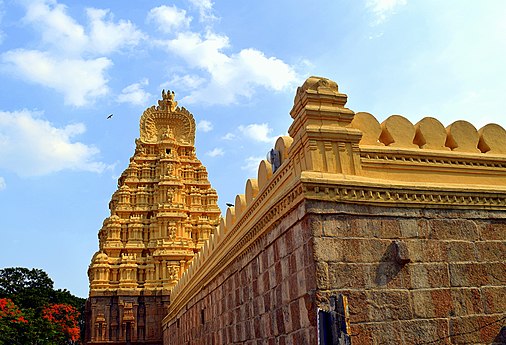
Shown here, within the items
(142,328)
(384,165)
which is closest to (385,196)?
(384,165)

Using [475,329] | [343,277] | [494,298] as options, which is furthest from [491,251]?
[343,277]

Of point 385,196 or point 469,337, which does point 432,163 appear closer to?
point 385,196

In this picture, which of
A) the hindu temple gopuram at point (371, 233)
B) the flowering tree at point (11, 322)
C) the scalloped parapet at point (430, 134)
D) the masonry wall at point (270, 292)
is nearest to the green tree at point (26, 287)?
the flowering tree at point (11, 322)

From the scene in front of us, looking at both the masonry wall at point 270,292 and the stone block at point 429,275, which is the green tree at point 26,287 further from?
the stone block at point 429,275

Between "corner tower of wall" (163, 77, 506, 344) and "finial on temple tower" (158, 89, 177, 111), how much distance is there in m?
24.5

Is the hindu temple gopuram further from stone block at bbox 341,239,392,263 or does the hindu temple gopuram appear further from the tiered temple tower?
the tiered temple tower

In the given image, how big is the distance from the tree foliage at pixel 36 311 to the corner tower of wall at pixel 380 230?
24.4m

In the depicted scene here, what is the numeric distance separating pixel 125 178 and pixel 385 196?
2393 cm

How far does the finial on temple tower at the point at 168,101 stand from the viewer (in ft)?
102

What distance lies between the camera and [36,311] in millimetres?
40188

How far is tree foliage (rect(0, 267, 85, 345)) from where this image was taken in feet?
93.8

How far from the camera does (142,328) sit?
2280 centimetres

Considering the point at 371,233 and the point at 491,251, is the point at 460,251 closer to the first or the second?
the point at 491,251

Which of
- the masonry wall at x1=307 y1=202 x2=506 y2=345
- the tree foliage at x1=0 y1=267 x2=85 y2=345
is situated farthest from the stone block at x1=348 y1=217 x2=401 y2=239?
the tree foliage at x1=0 y1=267 x2=85 y2=345
